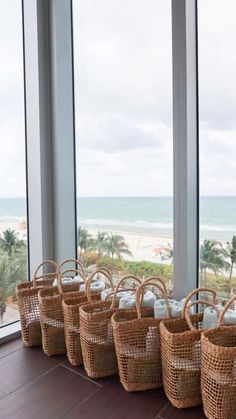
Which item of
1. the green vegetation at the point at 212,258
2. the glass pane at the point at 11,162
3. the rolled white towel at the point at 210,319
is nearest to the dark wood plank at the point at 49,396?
the rolled white towel at the point at 210,319

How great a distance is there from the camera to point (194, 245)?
1.81m

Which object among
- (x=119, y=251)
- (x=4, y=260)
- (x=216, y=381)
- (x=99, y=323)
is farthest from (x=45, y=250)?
(x=216, y=381)

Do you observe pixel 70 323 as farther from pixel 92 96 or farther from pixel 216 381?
pixel 92 96

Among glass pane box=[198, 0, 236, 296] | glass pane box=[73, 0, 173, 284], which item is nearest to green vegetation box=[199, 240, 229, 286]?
glass pane box=[198, 0, 236, 296]

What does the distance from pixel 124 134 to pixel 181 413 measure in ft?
5.43

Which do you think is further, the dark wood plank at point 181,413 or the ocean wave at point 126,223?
the ocean wave at point 126,223

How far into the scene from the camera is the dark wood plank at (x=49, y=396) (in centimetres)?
132

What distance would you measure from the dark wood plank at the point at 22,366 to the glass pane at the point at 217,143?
99cm

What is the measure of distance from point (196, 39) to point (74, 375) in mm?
1915

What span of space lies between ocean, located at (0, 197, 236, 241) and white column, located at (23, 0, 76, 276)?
132 millimetres

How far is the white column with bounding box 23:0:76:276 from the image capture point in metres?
2.21

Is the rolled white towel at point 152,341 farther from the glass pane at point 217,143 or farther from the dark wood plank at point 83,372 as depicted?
the glass pane at point 217,143

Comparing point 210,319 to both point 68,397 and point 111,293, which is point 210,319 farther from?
point 68,397

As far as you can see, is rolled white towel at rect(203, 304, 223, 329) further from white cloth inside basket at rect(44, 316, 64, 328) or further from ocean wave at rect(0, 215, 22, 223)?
ocean wave at rect(0, 215, 22, 223)
